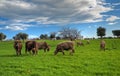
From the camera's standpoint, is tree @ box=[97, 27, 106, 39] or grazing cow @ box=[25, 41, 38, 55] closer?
grazing cow @ box=[25, 41, 38, 55]

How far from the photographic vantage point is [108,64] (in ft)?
68.3

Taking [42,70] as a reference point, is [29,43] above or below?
→ above

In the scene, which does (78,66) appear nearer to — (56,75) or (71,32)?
(56,75)

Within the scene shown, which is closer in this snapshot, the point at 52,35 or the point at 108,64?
the point at 108,64

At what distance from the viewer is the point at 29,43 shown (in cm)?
3178

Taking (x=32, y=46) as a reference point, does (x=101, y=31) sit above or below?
above

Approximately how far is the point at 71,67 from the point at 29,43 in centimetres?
1365

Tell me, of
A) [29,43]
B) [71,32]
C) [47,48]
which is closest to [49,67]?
[29,43]

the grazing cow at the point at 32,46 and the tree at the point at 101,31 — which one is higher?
the tree at the point at 101,31

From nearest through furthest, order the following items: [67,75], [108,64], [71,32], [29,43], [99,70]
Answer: [67,75] → [99,70] → [108,64] → [29,43] → [71,32]

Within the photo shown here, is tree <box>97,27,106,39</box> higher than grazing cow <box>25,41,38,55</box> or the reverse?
higher

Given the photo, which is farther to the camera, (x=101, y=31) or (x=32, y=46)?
(x=101, y=31)

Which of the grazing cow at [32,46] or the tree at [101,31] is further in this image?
the tree at [101,31]

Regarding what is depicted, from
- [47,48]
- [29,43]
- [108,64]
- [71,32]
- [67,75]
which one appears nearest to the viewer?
[67,75]
